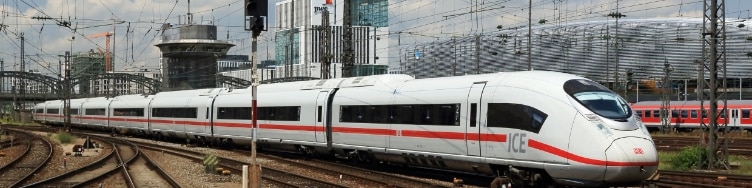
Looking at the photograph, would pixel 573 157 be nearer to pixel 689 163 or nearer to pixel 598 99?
pixel 598 99

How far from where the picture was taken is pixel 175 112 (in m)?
43.7

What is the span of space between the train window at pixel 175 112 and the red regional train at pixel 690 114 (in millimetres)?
30189

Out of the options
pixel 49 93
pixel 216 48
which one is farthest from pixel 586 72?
pixel 49 93

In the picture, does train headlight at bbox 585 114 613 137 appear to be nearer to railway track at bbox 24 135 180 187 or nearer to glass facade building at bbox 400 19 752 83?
railway track at bbox 24 135 180 187

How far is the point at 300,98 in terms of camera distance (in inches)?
1141

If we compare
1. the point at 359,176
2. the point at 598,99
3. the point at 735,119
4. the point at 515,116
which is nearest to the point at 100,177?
the point at 359,176

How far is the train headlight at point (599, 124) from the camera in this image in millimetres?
15195

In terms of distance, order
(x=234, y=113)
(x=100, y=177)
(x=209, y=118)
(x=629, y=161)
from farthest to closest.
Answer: (x=209, y=118) < (x=234, y=113) < (x=100, y=177) < (x=629, y=161)

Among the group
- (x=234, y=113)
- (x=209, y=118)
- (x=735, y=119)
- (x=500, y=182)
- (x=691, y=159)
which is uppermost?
(x=234, y=113)

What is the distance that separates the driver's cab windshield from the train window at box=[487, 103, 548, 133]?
0.82m

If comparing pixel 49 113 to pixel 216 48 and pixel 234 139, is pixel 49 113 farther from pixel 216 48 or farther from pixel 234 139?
pixel 234 139

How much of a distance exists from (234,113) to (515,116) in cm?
2032

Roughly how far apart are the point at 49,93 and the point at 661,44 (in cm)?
9580

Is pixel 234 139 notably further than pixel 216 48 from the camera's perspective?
No
